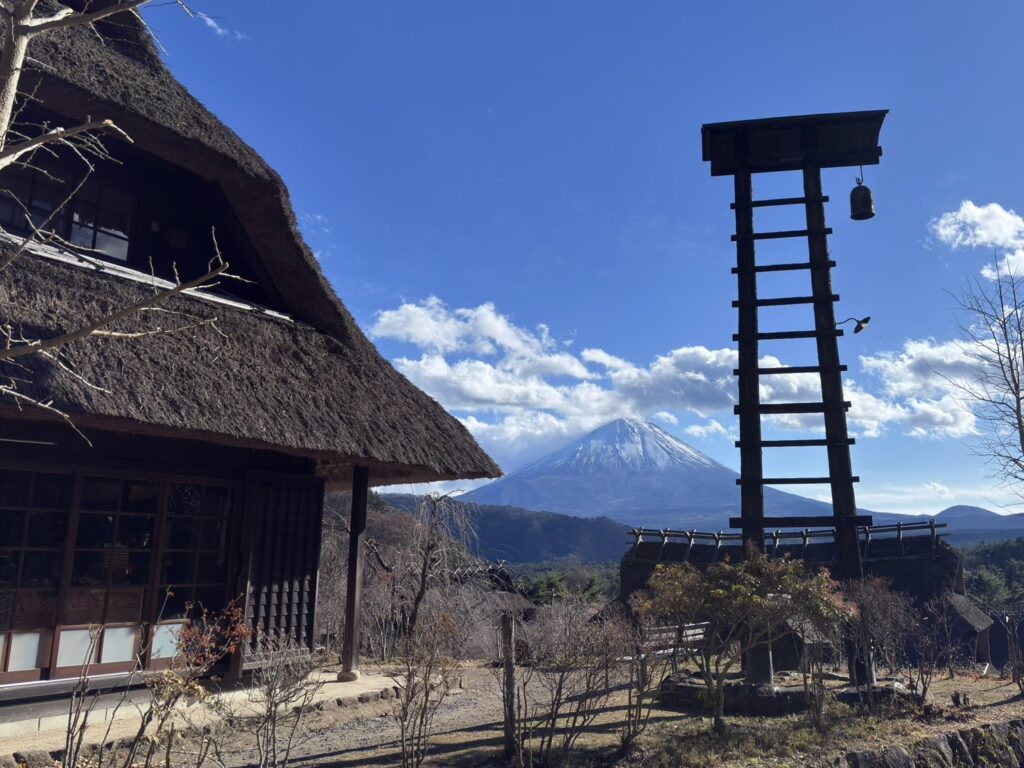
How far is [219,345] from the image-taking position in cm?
711

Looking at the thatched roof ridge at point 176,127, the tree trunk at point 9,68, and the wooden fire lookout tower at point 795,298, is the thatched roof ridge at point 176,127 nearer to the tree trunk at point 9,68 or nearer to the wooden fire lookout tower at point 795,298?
the tree trunk at point 9,68

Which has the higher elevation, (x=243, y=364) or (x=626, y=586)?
(x=243, y=364)

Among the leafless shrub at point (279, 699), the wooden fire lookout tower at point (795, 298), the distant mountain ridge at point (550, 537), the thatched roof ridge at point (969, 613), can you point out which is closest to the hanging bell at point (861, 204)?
the wooden fire lookout tower at point (795, 298)

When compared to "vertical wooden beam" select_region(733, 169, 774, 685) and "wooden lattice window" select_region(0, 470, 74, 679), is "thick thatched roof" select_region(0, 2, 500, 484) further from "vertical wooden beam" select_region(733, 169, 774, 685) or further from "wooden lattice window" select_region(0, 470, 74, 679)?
"vertical wooden beam" select_region(733, 169, 774, 685)

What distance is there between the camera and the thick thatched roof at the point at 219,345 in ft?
19.5

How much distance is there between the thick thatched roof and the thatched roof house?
20 millimetres

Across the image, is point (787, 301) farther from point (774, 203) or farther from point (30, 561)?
point (30, 561)

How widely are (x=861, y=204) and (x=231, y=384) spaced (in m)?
8.32

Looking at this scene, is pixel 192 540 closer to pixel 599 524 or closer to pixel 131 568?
pixel 131 568

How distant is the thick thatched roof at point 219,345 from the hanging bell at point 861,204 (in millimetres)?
5990

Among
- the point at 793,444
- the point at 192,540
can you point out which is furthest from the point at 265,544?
the point at 793,444

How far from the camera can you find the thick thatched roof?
594 cm

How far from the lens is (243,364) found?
718 centimetres

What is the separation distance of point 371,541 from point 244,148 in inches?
365
